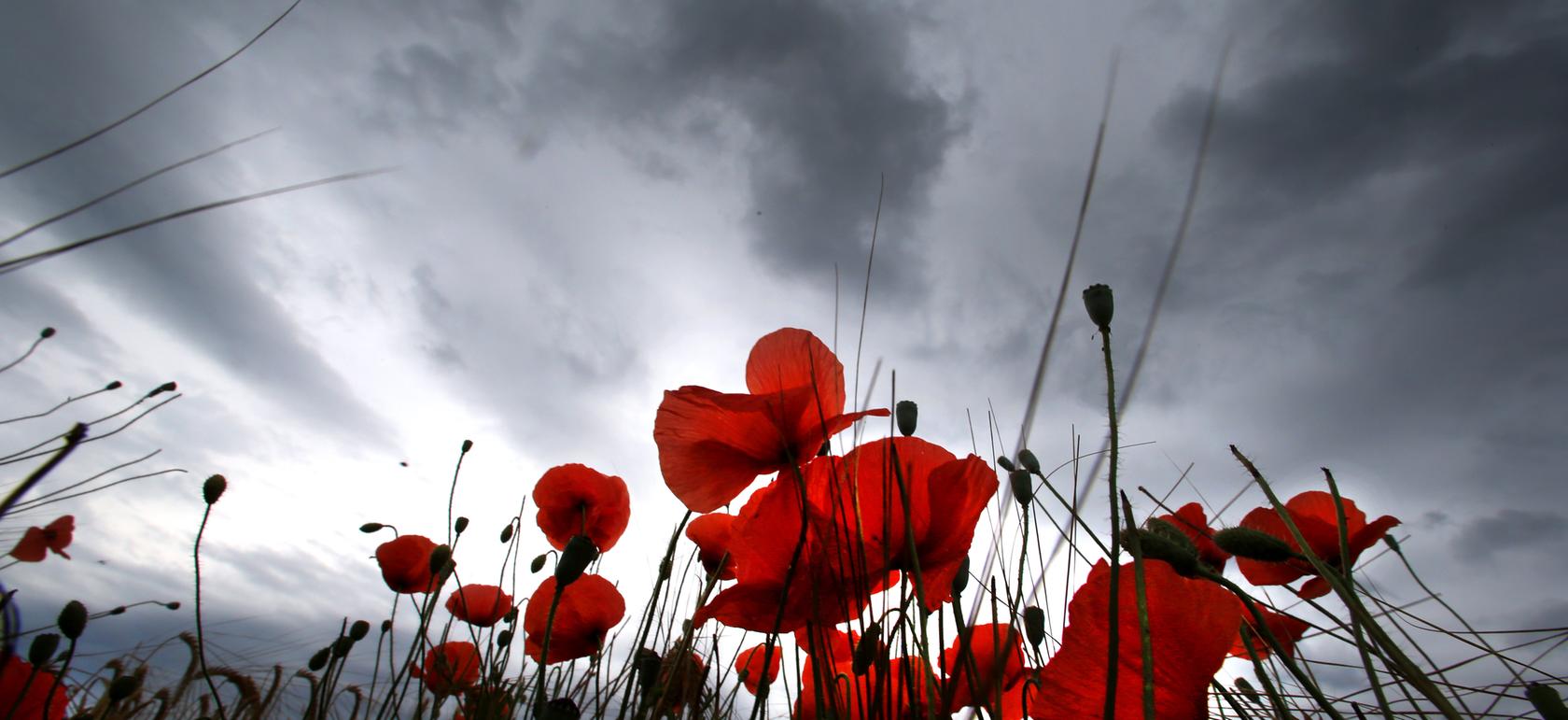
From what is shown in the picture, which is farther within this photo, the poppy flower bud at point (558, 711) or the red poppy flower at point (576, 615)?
the red poppy flower at point (576, 615)

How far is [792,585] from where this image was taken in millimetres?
1017

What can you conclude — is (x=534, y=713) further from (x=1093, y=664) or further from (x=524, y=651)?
(x=524, y=651)

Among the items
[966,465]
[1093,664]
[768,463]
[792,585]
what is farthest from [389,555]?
[1093,664]

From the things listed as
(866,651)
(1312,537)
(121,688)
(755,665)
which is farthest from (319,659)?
(1312,537)

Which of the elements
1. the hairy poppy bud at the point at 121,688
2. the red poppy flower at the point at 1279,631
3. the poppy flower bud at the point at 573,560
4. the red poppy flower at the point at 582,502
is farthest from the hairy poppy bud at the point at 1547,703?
the hairy poppy bud at the point at 121,688

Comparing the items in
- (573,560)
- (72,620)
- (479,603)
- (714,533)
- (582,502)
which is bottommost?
(72,620)

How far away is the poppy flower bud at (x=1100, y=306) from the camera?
87 centimetres

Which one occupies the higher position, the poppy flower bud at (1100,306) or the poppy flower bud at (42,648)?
the poppy flower bud at (1100,306)

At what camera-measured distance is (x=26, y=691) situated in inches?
49.2

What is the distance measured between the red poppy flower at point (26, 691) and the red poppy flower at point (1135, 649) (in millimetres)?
1600

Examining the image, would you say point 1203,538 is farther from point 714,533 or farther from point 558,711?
point 558,711

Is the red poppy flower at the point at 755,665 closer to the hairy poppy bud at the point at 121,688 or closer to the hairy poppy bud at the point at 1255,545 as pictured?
the hairy poppy bud at the point at 1255,545

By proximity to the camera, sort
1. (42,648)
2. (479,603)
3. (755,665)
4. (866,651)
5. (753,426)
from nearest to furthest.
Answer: (866,651)
(753,426)
(42,648)
(755,665)
(479,603)

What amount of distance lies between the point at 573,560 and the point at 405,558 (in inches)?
66.7
